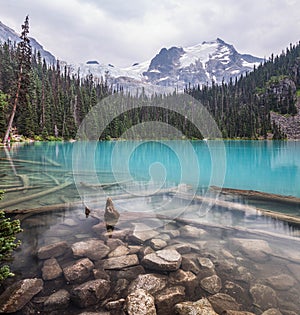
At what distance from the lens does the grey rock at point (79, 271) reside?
17.5 feet

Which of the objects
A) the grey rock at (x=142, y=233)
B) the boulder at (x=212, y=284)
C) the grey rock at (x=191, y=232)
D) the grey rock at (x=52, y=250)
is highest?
the grey rock at (x=52, y=250)

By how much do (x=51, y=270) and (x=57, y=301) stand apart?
1.14 meters

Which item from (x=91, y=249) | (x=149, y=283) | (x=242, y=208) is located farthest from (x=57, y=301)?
(x=242, y=208)

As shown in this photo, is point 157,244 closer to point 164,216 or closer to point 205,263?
point 205,263

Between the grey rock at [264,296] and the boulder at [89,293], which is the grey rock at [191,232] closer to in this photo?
the grey rock at [264,296]

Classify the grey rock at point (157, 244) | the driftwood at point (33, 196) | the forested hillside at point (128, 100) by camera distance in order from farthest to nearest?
the forested hillside at point (128, 100) < the driftwood at point (33, 196) < the grey rock at point (157, 244)

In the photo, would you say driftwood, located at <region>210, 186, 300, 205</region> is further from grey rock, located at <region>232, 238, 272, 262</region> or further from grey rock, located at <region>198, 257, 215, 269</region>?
grey rock, located at <region>198, 257, 215, 269</region>

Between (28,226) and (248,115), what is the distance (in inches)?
5499

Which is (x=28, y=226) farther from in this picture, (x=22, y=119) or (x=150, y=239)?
(x=22, y=119)

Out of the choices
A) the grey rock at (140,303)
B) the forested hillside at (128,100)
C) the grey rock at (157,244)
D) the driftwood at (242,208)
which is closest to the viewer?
the grey rock at (140,303)

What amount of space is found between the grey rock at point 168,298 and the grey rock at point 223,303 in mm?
615

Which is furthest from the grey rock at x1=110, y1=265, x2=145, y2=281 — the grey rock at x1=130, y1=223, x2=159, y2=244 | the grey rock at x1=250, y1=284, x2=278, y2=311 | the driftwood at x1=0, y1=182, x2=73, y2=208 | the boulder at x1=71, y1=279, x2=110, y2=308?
the driftwood at x1=0, y1=182, x2=73, y2=208

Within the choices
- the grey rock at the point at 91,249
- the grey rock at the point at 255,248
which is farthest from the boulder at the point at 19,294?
the grey rock at the point at 255,248

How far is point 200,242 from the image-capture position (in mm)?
7660
